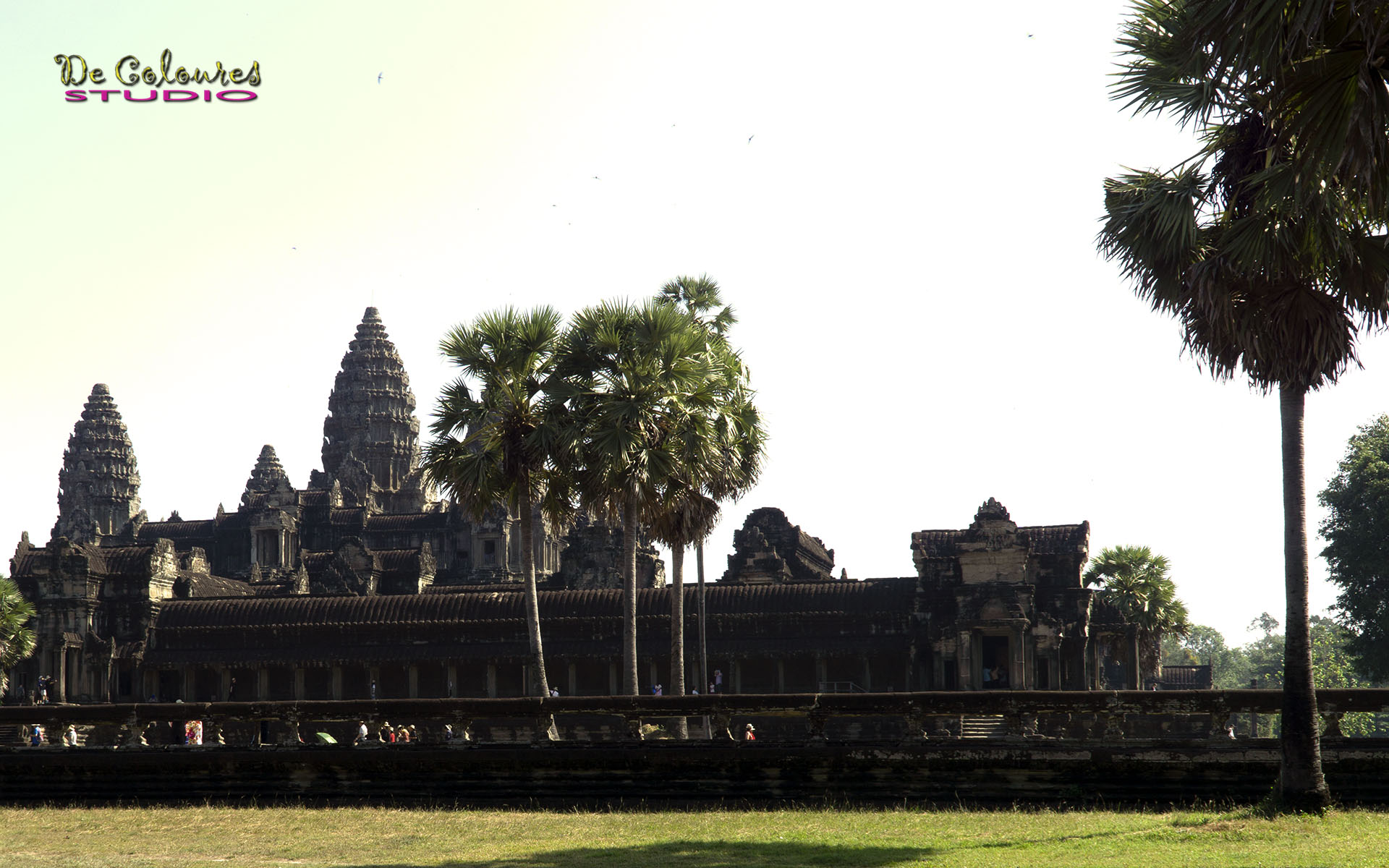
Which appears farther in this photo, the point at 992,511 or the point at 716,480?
the point at 992,511

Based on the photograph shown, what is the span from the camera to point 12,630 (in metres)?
48.6

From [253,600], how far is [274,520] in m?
51.9

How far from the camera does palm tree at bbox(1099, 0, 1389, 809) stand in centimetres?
1580

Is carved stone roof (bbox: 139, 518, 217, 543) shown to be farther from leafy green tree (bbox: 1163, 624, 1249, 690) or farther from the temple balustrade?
leafy green tree (bbox: 1163, 624, 1249, 690)

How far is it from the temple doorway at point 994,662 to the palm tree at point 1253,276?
28.0m

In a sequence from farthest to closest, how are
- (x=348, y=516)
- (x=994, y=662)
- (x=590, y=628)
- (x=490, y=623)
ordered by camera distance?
(x=348, y=516) → (x=490, y=623) → (x=590, y=628) → (x=994, y=662)

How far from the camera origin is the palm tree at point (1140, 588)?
50.5 m

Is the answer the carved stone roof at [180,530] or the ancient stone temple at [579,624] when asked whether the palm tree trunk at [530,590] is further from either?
the carved stone roof at [180,530]

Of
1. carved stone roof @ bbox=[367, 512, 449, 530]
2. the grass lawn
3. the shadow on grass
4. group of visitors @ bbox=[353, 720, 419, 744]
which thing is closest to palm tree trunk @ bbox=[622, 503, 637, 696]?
group of visitors @ bbox=[353, 720, 419, 744]

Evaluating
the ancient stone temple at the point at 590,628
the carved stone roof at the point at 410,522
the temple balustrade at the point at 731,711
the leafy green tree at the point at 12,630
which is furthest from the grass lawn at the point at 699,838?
the carved stone roof at the point at 410,522

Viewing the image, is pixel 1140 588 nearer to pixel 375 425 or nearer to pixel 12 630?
pixel 12 630

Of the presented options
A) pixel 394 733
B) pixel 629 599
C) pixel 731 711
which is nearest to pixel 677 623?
pixel 629 599

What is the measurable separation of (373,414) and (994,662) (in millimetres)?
85436

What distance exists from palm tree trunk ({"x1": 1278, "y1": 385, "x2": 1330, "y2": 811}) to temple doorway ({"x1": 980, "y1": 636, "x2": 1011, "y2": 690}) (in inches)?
1061
